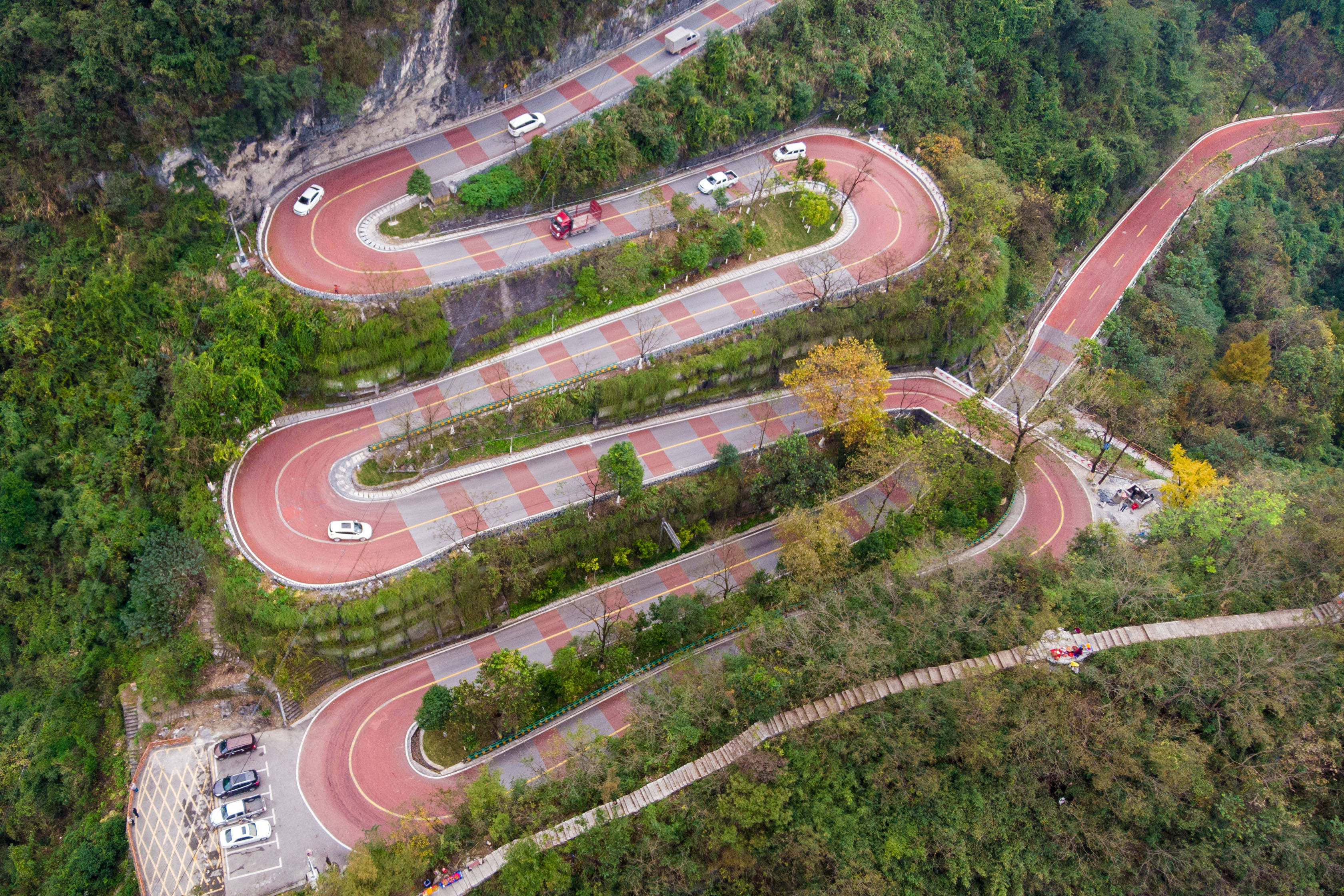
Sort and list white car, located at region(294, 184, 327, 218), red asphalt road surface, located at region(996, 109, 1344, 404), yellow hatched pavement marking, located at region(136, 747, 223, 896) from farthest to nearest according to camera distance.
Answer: red asphalt road surface, located at region(996, 109, 1344, 404), white car, located at region(294, 184, 327, 218), yellow hatched pavement marking, located at region(136, 747, 223, 896)

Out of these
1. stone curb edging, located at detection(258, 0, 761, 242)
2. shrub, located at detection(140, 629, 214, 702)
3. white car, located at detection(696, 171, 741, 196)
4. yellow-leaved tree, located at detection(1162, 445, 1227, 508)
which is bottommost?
yellow-leaved tree, located at detection(1162, 445, 1227, 508)

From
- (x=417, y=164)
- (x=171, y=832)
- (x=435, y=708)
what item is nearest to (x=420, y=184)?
(x=417, y=164)

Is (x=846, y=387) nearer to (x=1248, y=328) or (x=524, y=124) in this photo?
(x=524, y=124)

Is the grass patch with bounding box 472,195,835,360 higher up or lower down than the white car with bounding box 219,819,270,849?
higher up

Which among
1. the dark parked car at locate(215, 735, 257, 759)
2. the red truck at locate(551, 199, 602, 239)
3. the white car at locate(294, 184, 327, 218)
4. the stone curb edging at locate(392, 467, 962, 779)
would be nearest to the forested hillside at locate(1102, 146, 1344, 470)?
the stone curb edging at locate(392, 467, 962, 779)

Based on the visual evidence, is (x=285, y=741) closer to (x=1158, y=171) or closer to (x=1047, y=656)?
(x=1047, y=656)

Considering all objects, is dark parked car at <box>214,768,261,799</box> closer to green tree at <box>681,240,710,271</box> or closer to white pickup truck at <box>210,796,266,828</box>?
white pickup truck at <box>210,796,266,828</box>
